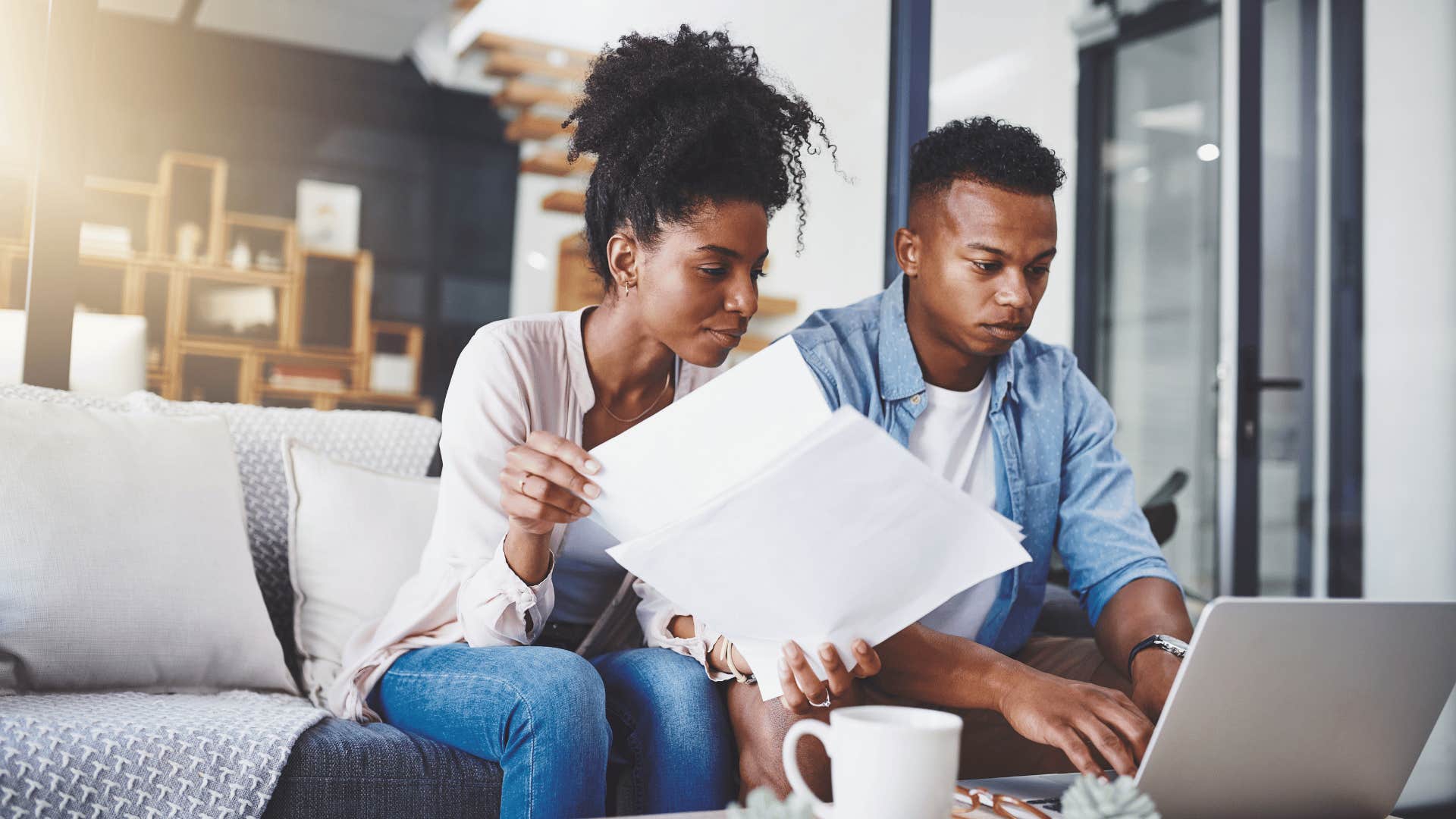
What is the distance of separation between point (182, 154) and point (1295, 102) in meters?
3.70

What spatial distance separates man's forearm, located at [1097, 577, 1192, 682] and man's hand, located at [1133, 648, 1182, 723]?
73 millimetres

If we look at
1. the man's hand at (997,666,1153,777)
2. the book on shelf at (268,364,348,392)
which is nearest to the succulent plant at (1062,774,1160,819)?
the man's hand at (997,666,1153,777)

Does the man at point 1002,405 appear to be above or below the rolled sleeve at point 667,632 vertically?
above

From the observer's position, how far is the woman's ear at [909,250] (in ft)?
5.13

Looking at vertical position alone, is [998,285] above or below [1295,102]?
below

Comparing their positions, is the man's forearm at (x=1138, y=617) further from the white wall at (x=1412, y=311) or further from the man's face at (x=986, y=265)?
the white wall at (x=1412, y=311)

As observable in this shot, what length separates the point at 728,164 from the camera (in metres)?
1.36

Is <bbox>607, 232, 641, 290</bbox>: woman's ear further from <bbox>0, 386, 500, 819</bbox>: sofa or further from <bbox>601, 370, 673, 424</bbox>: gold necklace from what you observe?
<bbox>0, 386, 500, 819</bbox>: sofa

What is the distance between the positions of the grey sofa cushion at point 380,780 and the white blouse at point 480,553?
0.11 m

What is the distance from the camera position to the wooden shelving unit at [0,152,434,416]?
390cm

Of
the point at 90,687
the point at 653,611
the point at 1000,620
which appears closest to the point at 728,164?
the point at 653,611

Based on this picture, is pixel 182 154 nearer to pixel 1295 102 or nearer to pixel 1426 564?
pixel 1295 102

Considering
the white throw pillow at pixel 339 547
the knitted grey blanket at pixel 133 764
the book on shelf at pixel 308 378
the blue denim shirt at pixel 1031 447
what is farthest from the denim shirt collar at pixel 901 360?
the book on shelf at pixel 308 378

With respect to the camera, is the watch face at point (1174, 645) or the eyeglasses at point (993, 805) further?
the watch face at point (1174, 645)
